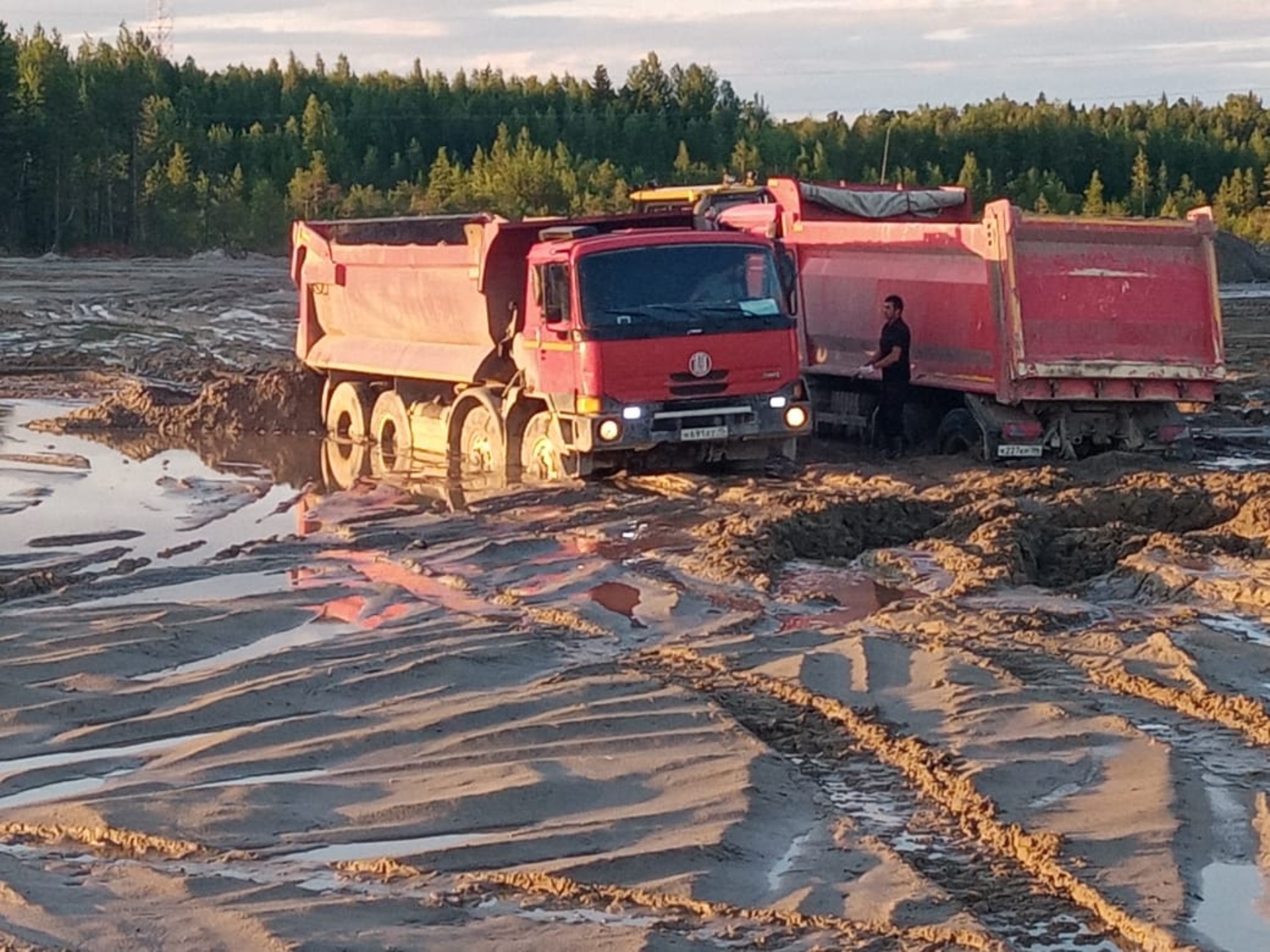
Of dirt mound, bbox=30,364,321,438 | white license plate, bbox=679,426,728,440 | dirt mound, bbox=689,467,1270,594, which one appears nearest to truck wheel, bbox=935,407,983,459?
dirt mound, bbox=689,467,1270,594

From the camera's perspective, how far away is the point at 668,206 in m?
22.0

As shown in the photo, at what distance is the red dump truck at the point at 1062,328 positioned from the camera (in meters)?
16.1

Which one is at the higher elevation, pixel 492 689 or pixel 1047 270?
pixel 1047 270

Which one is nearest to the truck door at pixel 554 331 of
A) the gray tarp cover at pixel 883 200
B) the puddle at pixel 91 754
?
the gray tarp cover at pixel 883 200

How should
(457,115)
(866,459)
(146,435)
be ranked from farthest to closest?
1. (457,115)
2. (146,435)
3. (866,459)

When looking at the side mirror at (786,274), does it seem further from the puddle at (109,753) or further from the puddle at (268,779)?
the puddle at (268,779)

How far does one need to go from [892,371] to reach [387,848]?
11.4m

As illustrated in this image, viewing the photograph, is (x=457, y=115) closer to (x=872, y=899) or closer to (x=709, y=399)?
(x=709, y=399)

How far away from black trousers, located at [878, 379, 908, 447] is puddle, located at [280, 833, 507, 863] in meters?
11.3

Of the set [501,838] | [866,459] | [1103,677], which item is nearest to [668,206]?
[866,459]

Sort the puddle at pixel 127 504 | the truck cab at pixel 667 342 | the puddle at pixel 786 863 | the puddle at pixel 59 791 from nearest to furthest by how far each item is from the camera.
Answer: the puddle at pixel 786 863, the puddle at pixel 59 791, the puddle at pixel 127 504, the truck cab at pixel 667 342

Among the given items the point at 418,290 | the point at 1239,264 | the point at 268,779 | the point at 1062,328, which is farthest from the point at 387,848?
the point at 1239,264

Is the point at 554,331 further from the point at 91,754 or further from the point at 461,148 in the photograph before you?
the point at 461,148

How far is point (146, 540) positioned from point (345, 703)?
5766 mm
